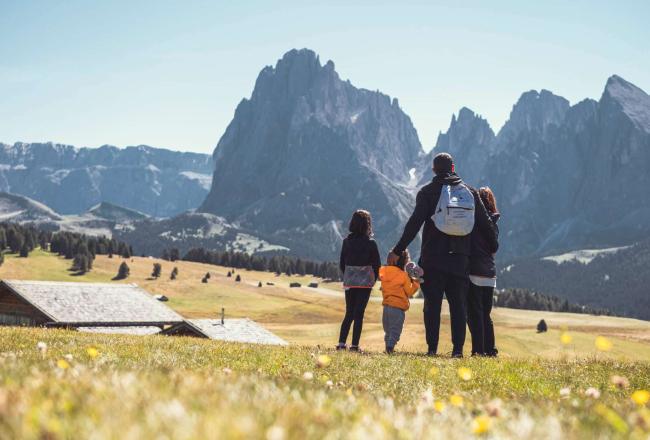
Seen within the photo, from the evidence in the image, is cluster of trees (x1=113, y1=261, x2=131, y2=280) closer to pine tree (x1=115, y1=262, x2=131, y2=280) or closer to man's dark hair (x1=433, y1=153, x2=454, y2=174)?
pine tree (x1=115, y1=262, x2=131, y2=280)

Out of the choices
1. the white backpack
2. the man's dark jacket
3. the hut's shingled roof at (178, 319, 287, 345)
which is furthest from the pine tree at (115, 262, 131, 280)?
the white backpack

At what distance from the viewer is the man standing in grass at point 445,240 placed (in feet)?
44.5

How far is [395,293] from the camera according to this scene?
667 inches

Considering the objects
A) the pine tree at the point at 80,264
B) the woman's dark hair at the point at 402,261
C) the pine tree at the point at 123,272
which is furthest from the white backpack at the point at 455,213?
the pine tree at the point at 80,264

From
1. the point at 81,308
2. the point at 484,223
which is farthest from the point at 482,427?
the point at 81,308

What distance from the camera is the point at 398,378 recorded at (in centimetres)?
851

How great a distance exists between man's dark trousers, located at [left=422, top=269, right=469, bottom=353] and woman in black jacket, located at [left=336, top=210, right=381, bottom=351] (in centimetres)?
251

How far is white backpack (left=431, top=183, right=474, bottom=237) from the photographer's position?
13.5 meters

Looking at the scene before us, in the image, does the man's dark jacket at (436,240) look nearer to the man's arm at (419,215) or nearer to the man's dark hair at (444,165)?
the man's arm at (419,215)

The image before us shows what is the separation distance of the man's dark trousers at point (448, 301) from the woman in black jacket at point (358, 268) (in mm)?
2506

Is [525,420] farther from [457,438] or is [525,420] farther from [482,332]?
[482,332]

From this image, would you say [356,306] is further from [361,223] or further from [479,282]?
[479,282]

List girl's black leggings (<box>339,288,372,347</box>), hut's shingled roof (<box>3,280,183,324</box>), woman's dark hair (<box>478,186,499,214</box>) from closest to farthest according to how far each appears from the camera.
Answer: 1. woman's dark hair (<box>478,186,499,214</box>)
2. girl's black leggings (<box>339,288,372,347</box>)
3. hut's shingled roof (<box>3,280,183,324</box>)

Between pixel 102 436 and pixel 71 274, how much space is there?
18997 cm
